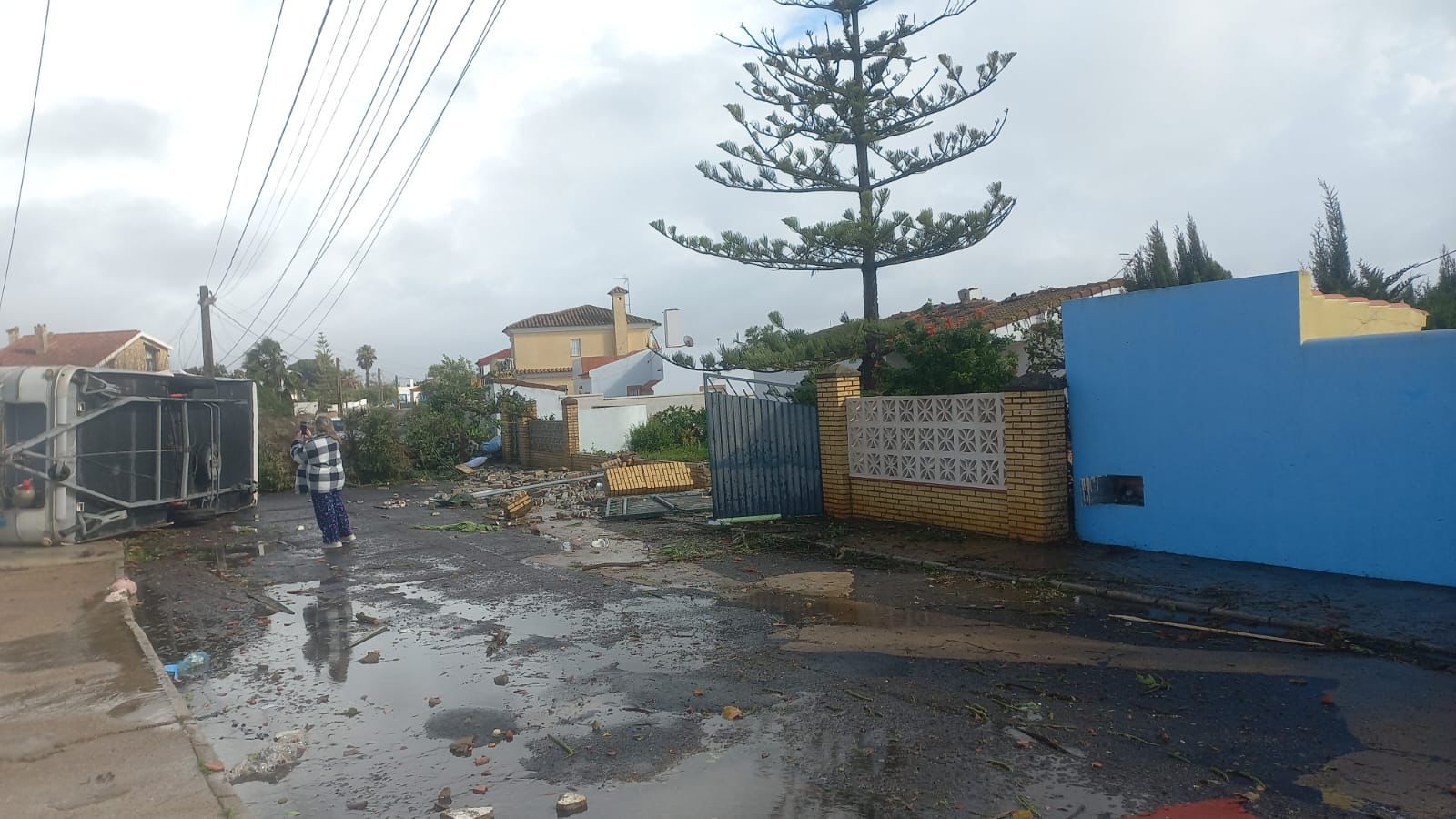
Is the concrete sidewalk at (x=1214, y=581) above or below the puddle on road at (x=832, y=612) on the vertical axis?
above

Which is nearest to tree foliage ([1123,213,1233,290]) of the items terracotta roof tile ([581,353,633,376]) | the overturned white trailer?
the overturned white trailer

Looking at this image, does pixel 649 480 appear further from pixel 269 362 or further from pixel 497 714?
pixel 269 362

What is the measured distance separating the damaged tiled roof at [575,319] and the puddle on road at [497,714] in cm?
5350

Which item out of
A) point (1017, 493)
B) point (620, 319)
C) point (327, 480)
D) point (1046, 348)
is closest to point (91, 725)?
point (327, 480)

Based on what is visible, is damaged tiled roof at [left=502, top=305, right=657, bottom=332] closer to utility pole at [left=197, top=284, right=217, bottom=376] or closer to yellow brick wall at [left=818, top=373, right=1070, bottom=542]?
utility pole at [left=197, top=284, right=217, bottom=376]

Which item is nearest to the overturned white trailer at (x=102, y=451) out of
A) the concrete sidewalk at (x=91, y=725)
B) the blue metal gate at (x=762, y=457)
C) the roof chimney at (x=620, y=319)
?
the concrete sidewalk at (x=91, y=725)

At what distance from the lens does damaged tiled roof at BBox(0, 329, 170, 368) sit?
147ft

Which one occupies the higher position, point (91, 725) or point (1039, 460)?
point (1039, 460)

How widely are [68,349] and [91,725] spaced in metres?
49.6

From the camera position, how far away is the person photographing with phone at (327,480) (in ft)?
41.8

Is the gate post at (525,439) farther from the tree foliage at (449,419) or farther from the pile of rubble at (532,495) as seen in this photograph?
the pile of rubble at (532,495)

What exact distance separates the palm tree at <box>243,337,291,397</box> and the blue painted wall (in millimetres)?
39599

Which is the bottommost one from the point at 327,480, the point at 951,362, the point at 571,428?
the point at 327,480

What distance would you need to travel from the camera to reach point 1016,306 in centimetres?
2280
